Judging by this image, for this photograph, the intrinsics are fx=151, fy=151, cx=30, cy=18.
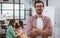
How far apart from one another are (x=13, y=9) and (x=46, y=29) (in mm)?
311

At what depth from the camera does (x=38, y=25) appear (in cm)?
121

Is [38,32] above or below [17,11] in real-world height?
below

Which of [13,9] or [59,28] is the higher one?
[13,9]

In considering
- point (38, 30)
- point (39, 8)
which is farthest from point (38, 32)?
point (39, 8)

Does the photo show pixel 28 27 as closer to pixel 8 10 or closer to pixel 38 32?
pixel 38 32

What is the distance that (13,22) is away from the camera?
122 cm

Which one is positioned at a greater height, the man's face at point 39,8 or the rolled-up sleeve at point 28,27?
the man's face at point 39,8

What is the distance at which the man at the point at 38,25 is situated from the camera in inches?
47.5

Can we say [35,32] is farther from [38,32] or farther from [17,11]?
[17,11]

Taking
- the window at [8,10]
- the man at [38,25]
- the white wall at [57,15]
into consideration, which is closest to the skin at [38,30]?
the man at [38,25]

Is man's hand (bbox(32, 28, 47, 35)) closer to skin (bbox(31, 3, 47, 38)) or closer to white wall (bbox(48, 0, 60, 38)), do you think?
skin (bbox(31, 3, 47, 38))

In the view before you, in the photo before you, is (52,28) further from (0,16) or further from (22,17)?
(0,16)

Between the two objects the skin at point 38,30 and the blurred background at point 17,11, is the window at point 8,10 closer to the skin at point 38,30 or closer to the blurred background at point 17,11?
the blurred background at point 17,11

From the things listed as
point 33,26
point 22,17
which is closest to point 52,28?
point 33,26
